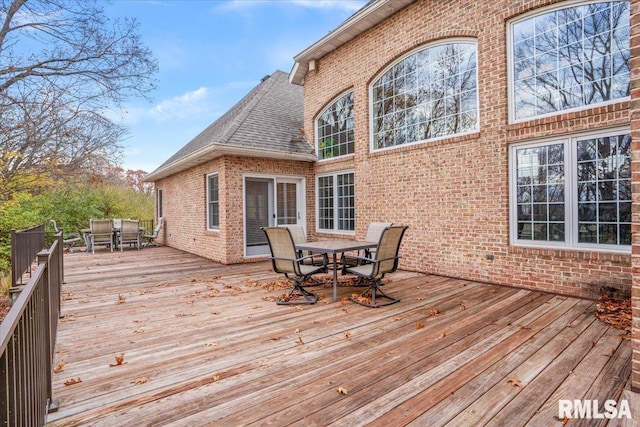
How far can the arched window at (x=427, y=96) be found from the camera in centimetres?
634

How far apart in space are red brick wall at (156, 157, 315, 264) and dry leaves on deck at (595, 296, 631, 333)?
685 cm

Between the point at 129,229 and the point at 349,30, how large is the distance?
31.3 feet

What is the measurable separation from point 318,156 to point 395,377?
7725 mm

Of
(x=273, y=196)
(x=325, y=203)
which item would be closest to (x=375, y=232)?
(x=325, y=203)

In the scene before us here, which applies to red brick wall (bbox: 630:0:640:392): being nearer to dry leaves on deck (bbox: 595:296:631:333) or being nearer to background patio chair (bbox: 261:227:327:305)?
dry leaves on deck (bbox: 595:296:631:333)

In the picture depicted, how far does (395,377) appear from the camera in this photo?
263cm

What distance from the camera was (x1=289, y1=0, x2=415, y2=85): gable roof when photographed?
23.8ft

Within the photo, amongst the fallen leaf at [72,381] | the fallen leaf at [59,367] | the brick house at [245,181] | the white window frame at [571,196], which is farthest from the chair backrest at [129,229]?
the white window frame at [571,196]

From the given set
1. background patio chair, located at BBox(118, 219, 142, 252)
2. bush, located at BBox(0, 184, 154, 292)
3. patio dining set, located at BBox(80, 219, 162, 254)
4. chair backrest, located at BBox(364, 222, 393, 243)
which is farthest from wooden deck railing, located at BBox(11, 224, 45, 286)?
chair backrest, located at BBox(364, 222, 393, 243)

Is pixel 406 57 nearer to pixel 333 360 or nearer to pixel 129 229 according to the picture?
pixel 333 360

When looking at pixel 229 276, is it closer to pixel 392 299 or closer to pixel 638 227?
pixel 392 299

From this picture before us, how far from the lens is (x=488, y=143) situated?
584cm

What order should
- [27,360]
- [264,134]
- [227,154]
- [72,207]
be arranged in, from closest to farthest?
[27,360], [227,154], [264,134], [72,207]

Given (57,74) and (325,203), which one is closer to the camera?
(57,74)
